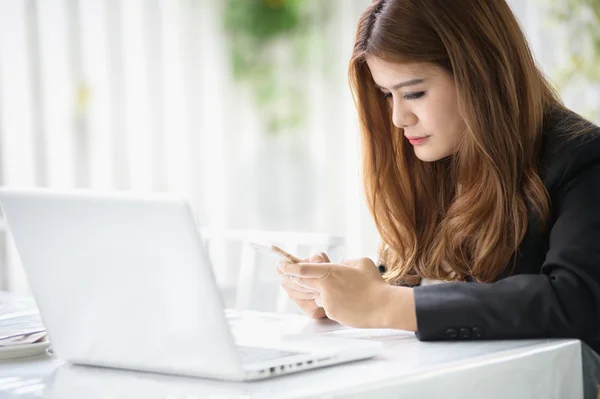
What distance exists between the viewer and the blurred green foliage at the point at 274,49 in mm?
3773

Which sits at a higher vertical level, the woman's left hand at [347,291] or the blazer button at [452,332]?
the woman's left hand at [347,291]

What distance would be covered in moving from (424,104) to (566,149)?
0.26 m

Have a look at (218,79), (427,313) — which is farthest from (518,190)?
(218,79)

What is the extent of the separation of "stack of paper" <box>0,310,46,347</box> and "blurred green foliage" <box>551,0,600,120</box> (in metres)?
2.49

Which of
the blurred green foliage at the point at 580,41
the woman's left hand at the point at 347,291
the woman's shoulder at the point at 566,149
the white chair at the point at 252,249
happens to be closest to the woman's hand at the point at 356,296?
the woman's left hand at the point at 347,291

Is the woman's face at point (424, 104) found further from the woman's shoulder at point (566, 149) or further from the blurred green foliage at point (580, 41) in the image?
the blurred green foliage at point (580, 41)

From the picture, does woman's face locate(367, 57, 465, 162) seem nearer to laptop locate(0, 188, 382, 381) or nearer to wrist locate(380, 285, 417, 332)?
wrist locate(380, 285, 417, 332)

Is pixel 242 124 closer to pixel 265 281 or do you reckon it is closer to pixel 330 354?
pixel 265 281

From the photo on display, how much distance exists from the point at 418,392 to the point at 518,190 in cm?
59

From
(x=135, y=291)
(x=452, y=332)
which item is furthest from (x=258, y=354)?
(x=452, y=332)

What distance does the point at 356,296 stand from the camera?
130cm

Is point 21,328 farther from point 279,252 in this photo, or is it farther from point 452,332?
point 452,332

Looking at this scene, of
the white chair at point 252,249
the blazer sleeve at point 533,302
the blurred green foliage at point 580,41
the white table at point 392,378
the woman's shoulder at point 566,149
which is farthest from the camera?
the blurred green foliage at point 580,41

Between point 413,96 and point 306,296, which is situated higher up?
point 413,96
